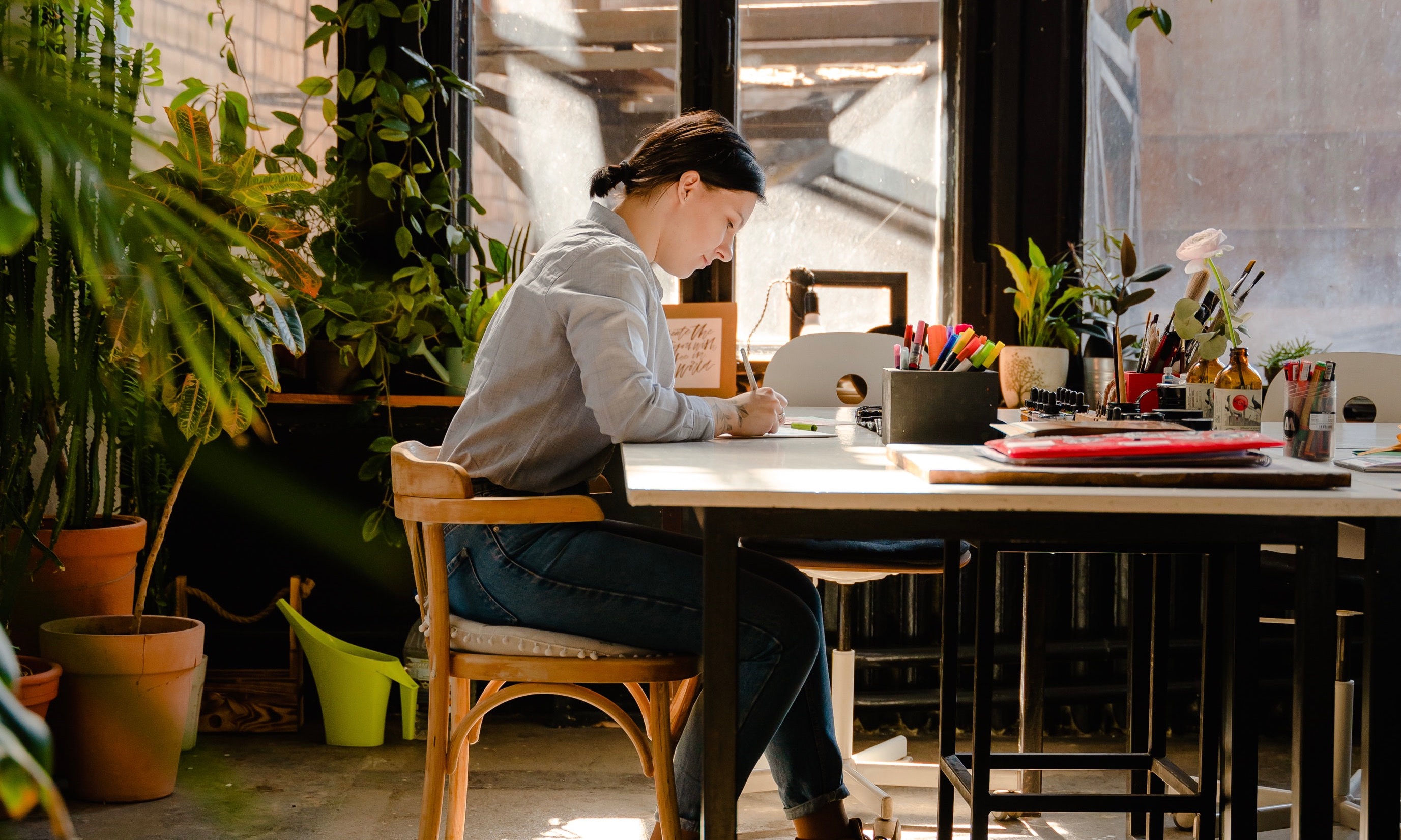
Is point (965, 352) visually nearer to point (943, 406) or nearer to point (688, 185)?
point (943, 406)

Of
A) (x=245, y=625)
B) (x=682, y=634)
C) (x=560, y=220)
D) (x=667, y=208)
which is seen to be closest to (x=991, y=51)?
(x=560, y=220)

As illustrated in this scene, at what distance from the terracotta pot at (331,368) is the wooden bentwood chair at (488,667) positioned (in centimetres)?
141

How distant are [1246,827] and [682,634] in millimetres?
663

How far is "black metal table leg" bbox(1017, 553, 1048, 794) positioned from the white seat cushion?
0.98 metres

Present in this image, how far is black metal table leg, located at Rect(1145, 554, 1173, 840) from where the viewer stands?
5.78 ft

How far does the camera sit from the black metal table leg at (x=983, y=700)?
1382mm

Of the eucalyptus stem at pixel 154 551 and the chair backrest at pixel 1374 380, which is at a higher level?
the chair backrest at pixel 1374 380

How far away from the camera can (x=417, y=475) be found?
1.40 m

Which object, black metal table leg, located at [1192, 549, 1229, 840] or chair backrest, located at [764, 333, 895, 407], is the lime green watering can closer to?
chair backrest, located at [764, 333, 895, 407]

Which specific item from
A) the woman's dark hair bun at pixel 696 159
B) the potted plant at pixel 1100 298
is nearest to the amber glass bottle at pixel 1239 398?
the woman's dark hair bun at pixel 696 159

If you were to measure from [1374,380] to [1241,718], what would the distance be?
5.30 ft

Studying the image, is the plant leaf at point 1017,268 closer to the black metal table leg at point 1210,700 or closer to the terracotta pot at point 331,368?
the black metal table leg at point 1210,700

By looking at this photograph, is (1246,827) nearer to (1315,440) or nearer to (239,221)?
(1315,440)

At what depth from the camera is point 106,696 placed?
219 cm
